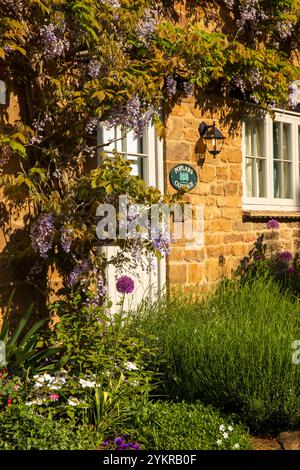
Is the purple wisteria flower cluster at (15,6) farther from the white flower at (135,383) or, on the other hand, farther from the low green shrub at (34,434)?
the low green shrub at (34,434)

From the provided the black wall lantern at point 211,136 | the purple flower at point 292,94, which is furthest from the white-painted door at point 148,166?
the purple flower at point 292,94

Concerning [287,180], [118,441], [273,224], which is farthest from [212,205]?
[118,441]

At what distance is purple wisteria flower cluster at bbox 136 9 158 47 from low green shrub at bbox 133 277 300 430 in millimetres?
2734

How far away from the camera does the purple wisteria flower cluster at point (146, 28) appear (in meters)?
6.46

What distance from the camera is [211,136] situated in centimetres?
793

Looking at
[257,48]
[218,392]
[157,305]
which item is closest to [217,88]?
[257,48]

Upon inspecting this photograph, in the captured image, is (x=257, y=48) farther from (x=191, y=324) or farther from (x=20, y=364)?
(x=20, y=364)

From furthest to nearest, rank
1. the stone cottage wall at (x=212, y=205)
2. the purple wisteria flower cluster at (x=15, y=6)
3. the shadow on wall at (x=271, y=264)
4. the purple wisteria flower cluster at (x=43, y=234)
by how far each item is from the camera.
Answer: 1. the shadow on wall at (x=271, y=264)
2. the stone cottage wall at (x=212, y=205)
3. the purple wisteria flower cluster at (x=15, y=6)
4. the purple wisteria flower cluster at (x=43, y=234)

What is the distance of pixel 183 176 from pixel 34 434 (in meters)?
4.18

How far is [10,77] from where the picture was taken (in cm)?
591

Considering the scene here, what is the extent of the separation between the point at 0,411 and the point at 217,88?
513 cm

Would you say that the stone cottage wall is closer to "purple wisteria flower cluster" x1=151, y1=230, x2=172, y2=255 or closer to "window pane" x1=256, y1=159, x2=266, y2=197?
"window pane" x1=256, y1=159, x2=266, y2=197

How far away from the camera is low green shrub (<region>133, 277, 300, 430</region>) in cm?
461

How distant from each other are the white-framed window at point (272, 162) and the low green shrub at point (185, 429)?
462 centimetres
